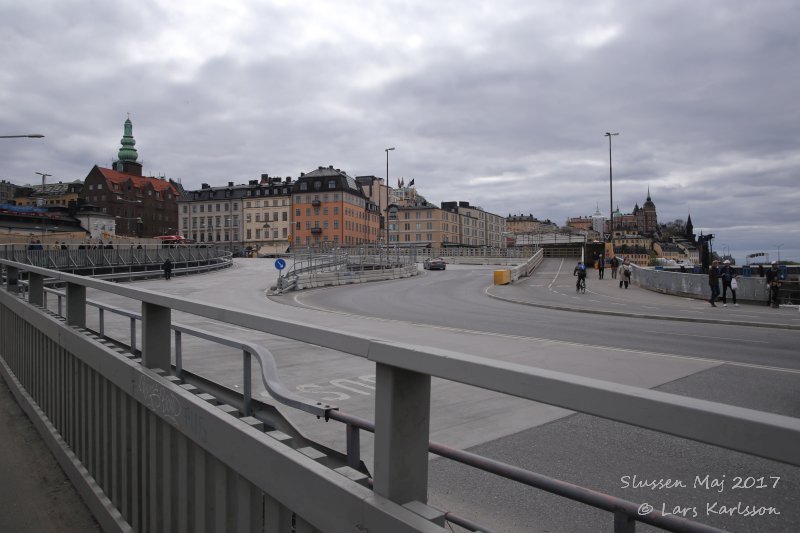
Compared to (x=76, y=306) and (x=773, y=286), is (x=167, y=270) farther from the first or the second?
(x=76, y=306)

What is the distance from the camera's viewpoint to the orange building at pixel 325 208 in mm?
120875

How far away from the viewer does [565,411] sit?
731 cm

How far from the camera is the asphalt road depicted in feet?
15.2

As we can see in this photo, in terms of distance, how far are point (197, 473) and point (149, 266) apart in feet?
135

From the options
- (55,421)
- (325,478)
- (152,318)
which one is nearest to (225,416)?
(325,478)

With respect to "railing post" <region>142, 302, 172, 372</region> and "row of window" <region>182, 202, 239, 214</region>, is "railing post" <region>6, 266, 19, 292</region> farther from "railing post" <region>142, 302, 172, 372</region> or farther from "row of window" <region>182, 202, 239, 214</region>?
"row of window" <region>182, 202, 239, 214</region>

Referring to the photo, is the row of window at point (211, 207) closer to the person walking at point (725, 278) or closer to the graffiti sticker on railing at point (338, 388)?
the person walking at point (725, 278)

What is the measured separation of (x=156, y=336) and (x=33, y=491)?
229cm

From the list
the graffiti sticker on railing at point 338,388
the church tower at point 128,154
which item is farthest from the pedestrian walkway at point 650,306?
the church tower at point 128,154

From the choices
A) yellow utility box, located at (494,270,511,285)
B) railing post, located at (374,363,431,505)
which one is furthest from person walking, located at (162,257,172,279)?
railing post, located at (374,363,431,505)

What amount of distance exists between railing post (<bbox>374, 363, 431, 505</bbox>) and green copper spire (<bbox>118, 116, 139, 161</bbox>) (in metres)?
165

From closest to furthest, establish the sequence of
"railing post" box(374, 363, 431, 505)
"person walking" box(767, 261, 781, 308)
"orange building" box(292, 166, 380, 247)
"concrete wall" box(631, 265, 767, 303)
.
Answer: "railing post" box(374, 363, 431, 505) < "person walking" box(767, 261, 781, 308) < "concrete wall" box(631, 265, 767, 303) < "orange building" box(292, 166, 380, 247)

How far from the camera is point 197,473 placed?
2893mm

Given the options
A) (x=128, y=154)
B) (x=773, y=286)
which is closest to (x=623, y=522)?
(x=773, y=286)
